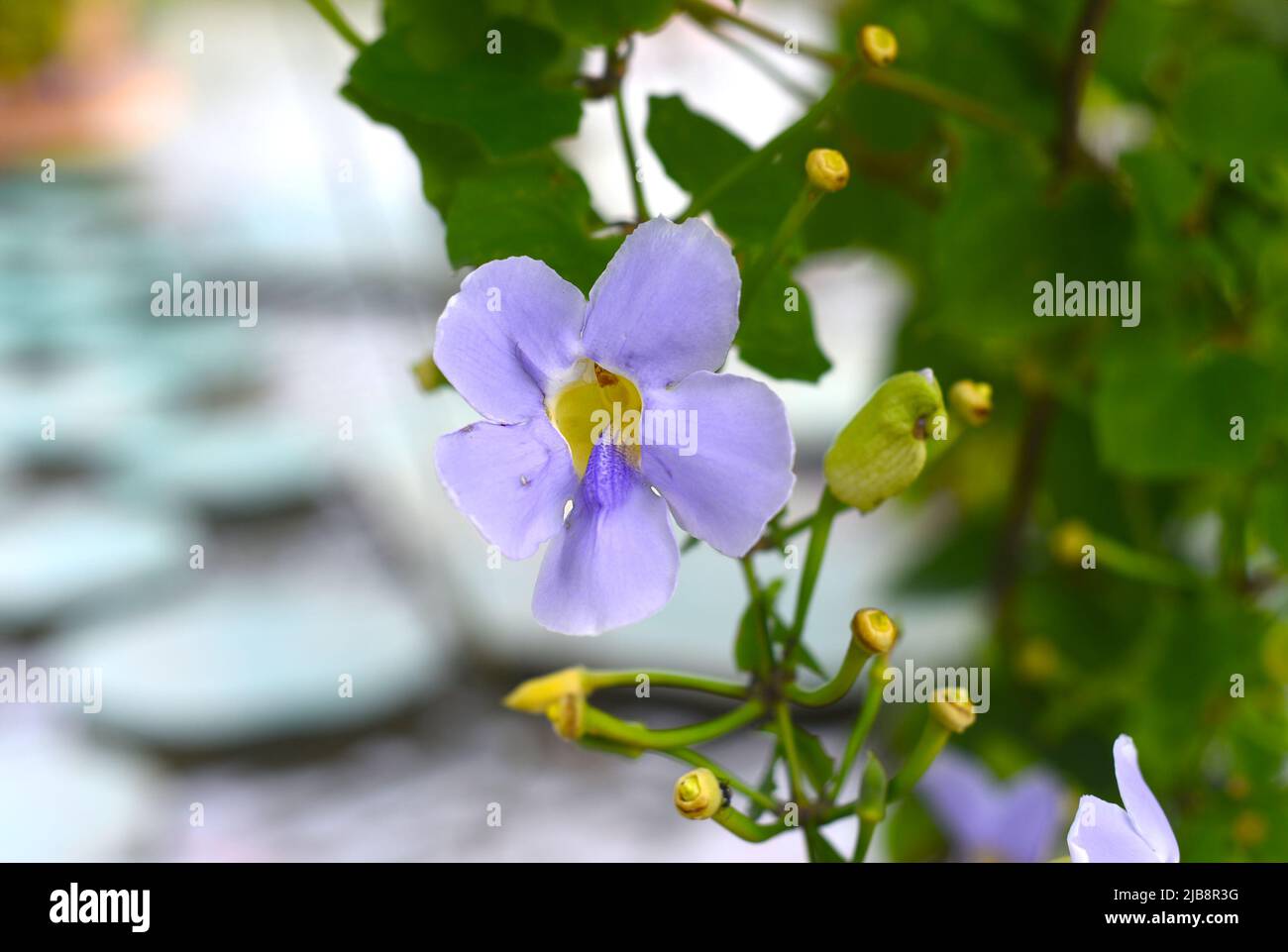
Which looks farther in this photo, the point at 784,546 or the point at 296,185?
the point at 296,185

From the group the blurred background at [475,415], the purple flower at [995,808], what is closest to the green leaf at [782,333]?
the blurred background at [475,415]

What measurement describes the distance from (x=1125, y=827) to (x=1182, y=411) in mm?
131

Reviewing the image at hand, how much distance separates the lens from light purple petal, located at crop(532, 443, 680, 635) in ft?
0.57

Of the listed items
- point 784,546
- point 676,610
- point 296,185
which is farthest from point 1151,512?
point 296,185

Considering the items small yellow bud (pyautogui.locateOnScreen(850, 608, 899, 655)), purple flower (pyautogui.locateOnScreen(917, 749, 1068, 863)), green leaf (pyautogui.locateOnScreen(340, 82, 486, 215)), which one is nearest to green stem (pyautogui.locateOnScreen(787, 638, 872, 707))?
small yellow bud (pyautogui.locateOnScreen(850, 608, 899, 655))

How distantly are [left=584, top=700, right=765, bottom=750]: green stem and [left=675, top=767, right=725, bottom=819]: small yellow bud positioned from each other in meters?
0.01

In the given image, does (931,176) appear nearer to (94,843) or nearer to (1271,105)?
(1271,105)

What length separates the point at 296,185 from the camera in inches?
73.0

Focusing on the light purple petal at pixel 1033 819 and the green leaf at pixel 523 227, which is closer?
the green leaf at pixel 523 227

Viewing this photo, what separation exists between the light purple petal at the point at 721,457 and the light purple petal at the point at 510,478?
1 centimetres

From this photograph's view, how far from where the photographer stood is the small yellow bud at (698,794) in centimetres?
19

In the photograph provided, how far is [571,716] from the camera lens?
198 millimetres

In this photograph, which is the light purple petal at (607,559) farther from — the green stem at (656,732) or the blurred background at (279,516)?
the blurred background at (279,516)
